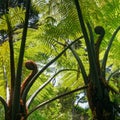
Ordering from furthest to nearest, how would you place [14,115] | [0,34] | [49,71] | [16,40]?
1. [49,71]
2. [16,40]
3. [0,34]
4. [14,115]

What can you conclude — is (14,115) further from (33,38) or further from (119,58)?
(119,58)

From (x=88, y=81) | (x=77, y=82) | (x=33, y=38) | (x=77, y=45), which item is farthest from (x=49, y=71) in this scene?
(x=88, y=81)

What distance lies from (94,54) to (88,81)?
1.26 ft

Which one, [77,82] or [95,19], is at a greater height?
[95,19]

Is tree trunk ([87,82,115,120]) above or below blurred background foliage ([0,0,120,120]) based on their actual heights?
below

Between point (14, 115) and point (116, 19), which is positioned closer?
point (14, 115)

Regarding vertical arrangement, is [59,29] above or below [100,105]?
above

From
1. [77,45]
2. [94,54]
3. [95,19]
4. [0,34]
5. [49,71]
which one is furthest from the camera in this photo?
[49,71]

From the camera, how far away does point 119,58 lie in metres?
5.67

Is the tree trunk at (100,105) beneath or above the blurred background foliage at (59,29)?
beneath

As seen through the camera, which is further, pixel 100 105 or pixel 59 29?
pixel 59 29

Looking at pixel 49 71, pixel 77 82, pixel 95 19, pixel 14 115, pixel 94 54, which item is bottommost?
pixel 14 115

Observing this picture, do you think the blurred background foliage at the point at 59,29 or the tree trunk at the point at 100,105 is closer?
the tree trunk at the point at 100,105

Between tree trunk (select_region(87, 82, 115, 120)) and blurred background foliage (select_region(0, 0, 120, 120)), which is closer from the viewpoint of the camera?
tree trunk (select_region(87, 82, 115, 120))
